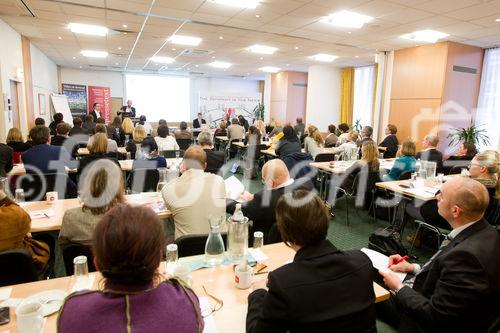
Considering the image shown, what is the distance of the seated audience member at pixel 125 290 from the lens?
0.91 meters

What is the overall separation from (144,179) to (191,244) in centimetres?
256

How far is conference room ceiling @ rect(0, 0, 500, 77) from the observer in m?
5.41

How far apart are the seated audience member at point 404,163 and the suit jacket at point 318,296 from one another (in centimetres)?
395

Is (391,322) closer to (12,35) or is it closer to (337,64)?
(12,35)

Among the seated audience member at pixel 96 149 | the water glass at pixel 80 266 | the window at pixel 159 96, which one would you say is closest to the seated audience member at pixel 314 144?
the seated audience member at pixel 96 149

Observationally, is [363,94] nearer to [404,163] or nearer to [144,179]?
[404,163]

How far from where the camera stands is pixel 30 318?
1.29 m

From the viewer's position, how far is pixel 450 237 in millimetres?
1894

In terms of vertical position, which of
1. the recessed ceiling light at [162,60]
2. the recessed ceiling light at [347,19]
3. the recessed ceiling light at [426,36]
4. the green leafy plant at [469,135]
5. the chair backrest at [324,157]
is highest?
the recessed ceiling light at [162,60]

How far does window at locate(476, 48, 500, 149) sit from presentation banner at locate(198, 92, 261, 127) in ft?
32.6

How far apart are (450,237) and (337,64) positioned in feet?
36.0

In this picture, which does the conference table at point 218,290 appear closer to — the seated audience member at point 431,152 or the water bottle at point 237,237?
the water bottle at point 237,237

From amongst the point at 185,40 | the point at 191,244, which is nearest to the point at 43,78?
the point at 185,40

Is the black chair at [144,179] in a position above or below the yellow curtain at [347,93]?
below
